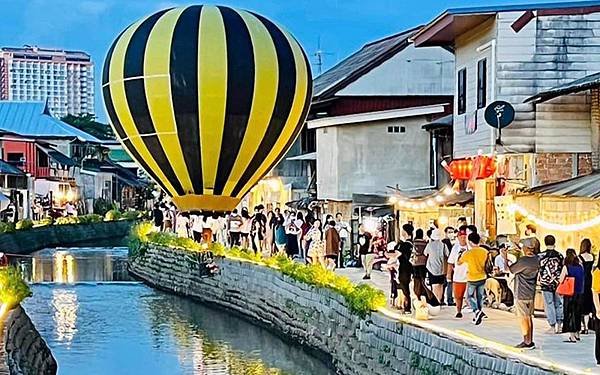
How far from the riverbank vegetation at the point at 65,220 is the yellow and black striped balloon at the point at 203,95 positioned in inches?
1027

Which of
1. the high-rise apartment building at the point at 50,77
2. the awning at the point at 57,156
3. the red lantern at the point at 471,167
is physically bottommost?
the red lantern at the point at 471,167

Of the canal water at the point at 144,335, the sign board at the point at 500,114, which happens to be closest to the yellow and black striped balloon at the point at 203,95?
the canal water at the point at 144,335

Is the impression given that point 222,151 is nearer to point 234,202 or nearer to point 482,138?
point 234,202

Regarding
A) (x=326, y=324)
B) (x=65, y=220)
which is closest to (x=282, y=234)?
(x=326, y=324)

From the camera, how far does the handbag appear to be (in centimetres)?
1457

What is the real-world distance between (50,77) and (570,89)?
168826mm

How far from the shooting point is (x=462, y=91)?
2684cm

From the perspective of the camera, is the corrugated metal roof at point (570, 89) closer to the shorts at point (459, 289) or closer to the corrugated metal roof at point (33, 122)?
the shorts at point (459, 289)

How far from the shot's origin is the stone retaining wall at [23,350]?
16750 mm

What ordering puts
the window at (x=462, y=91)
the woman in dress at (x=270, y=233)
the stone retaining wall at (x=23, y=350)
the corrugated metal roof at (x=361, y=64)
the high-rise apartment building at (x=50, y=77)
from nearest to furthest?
the stone retaining wall at (x=23, y=350) < the window at (x=462, y=91) < the woman in dress at (x=270, y=233) < the corrugated metal roof at (x=361, y=64) < the high-rise apartment building at (x=50, y=77)

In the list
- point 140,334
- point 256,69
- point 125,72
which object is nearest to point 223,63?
point 256,69

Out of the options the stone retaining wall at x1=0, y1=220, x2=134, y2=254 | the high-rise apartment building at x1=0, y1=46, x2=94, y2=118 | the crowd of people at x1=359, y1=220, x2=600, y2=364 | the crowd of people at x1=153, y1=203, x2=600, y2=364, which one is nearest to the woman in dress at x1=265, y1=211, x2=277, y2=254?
the crowd of people at x1=153, y1=203, x2=600, y2=364

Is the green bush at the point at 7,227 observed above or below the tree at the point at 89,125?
below

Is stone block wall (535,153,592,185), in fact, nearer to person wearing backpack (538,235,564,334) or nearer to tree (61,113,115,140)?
person wearing backpack (538,235,564,334)
